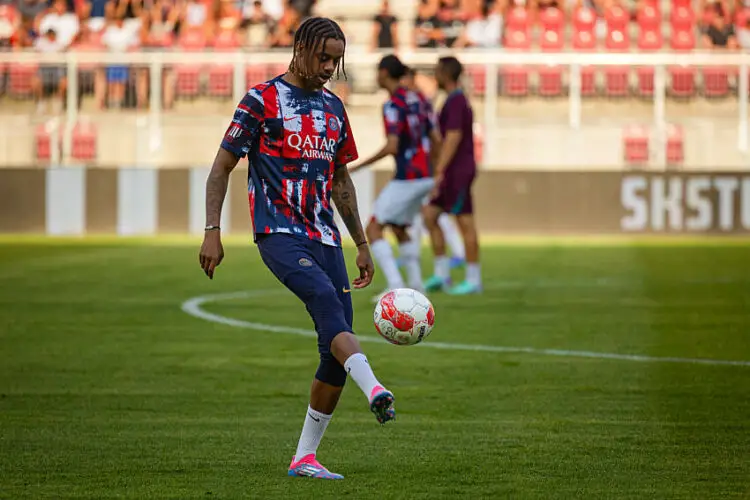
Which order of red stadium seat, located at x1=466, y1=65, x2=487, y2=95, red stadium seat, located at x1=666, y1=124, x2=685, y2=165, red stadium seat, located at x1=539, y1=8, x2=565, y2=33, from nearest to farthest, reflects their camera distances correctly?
red stadium seat, located at x1=666, y1=124, x2=685, y2=165, red stadium seat, located at x1=466, y1=65, x2=487, y2=95, red stadium seat, located at x1=539, y1=8, x2=565, y2=33

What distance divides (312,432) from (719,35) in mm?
24016

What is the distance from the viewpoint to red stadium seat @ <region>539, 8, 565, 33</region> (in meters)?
29.2

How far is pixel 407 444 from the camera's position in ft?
22.7

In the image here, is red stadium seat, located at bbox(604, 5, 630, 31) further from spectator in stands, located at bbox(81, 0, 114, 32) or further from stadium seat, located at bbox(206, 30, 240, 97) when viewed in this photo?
spectator in stands, located at bbox(81, 0, 114, 32)

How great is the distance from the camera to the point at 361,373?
18.6 feet

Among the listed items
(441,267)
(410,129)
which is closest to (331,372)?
(410,129)

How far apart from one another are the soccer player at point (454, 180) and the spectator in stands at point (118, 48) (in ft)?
44.4

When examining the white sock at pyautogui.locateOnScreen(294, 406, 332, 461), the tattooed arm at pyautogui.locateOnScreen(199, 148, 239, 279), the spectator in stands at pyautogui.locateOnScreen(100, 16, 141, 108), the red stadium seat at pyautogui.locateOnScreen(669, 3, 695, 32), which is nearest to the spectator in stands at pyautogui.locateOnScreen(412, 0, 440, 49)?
the red stadium seat at pyautogui.locateOnScreen(669, 3, 695, 32)

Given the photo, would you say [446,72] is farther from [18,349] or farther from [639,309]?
[18,349]

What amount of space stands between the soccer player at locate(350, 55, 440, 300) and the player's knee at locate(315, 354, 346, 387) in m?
7.66

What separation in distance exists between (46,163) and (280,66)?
15.4 ft

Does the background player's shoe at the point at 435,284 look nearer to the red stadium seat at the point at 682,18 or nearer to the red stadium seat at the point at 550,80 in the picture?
the red stadium seat at the point at 550,80

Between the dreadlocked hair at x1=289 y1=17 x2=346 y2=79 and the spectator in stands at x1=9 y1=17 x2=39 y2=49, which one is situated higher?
the spectator in stands at x1=9 y1=17 x2=39 y2=49

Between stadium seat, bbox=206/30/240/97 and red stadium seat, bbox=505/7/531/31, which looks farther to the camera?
red stadium seat, bbox=505/7/531/31
